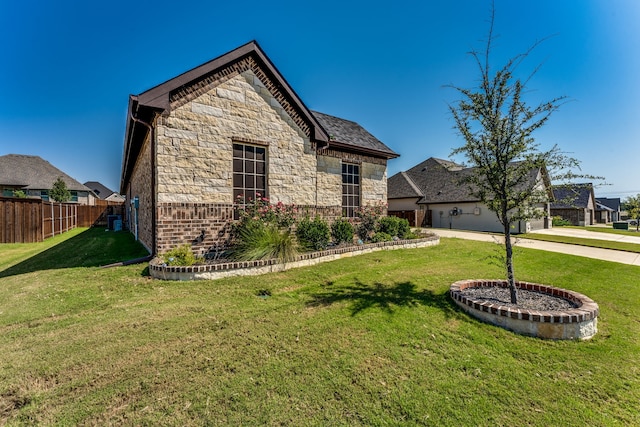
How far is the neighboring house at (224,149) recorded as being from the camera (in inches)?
275

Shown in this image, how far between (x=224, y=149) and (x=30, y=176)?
3705 cm

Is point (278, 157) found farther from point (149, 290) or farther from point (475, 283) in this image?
point (475, 283)

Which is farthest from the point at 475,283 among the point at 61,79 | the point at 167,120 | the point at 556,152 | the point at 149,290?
the point at 61,79

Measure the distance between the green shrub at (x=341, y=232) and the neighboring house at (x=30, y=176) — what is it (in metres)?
34.3

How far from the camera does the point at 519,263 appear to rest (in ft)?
27.0

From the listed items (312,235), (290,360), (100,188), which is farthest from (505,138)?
(100,188)

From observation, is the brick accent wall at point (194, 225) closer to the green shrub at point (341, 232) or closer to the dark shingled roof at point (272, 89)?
the dark shingled roof at point (272, 89)

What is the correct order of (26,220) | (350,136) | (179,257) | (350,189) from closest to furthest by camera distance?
(179,257) < (350,189) < (350,136) < (26,220)

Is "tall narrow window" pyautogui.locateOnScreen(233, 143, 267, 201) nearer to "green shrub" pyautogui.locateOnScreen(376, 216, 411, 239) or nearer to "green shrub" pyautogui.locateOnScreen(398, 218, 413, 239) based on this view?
"green shrub" pyautogui.locateOnScreen(376, 216, 411, 239)

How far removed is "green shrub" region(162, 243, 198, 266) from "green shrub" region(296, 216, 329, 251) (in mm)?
3269

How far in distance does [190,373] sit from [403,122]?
1465 centimetres

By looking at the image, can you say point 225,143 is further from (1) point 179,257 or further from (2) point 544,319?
(2) point 544,319

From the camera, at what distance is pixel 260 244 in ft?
23.4

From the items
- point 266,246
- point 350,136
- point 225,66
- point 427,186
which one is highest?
point 225,66
